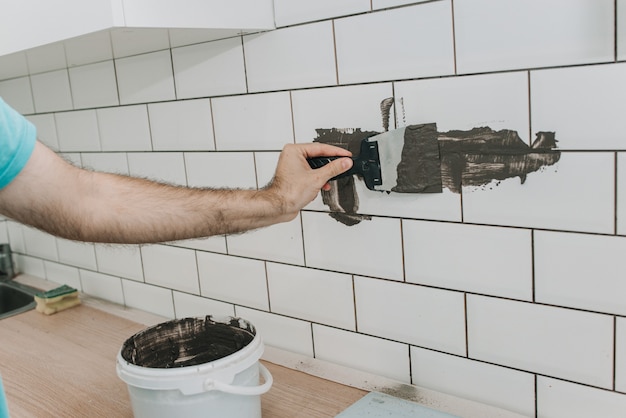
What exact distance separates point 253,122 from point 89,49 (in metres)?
0.38

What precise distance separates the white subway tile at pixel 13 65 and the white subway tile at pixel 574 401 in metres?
1.10

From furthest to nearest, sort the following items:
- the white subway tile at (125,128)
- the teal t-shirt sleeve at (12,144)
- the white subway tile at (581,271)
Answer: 1. the white subway tile at (125,128)
2. the white subway tile at (581,271)
3. the teal t-shirt sleeve at (12,144)

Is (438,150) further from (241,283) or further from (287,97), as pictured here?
(241,283)

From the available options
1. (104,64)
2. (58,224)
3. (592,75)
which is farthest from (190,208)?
(104,64)

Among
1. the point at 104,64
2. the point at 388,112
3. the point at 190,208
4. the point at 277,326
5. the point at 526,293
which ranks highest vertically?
the point at 104,64

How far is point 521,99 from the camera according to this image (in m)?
0.86

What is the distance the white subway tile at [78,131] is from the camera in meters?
1.66

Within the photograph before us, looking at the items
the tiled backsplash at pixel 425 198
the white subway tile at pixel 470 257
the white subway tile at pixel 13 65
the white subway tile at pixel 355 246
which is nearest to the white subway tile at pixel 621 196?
the tiled backsplash at pixel 425 198

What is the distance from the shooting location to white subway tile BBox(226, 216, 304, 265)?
4.01ft

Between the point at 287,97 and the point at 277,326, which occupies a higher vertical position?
the point at 287,97

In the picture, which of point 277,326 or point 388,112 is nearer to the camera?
point 388,112

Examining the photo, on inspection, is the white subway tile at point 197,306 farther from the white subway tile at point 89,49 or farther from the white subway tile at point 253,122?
the white subway tile at point 89,49

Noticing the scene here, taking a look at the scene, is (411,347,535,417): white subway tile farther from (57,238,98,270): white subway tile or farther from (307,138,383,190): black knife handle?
(57,238,98,270): white subway tile

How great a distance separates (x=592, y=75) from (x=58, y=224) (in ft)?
2.34
